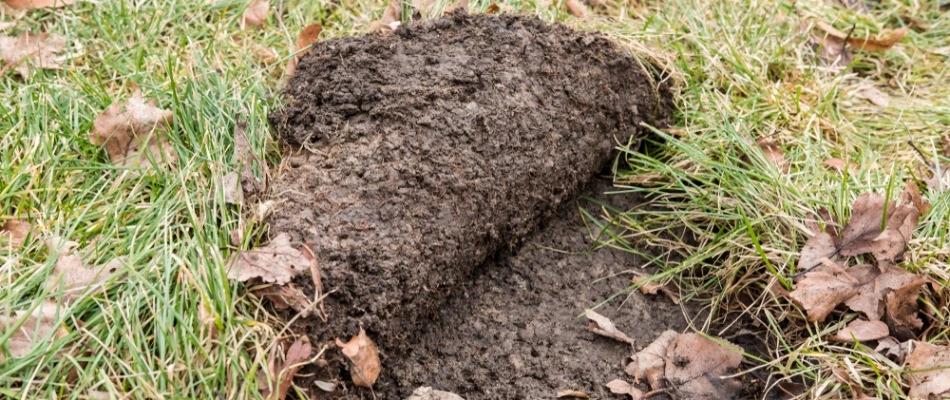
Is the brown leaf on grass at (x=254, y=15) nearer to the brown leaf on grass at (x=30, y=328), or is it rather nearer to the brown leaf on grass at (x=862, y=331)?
the brown leaf on grass at (x=30, y=328)

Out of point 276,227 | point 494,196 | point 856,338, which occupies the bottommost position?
point 856,338

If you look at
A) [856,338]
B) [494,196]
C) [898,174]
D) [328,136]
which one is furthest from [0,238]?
[898,174]

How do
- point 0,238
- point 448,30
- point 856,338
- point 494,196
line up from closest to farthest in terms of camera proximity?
point 0,238 < point 856,338 < point 494,196 < point 448,30

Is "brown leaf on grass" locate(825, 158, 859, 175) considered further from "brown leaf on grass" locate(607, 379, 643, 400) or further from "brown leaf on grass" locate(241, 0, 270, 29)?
"brown leaf on grass" locate(241, 0, 270, 29)

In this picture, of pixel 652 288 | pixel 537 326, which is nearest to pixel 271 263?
pixel 537 326

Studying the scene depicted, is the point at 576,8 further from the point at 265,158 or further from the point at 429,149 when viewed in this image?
the point at 265,158

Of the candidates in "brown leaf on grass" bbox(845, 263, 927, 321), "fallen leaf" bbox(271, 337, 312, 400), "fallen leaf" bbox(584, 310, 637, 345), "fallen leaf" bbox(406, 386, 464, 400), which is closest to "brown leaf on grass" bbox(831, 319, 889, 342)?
"brown leaf on grass" bbox(845, 263, 927, 321)

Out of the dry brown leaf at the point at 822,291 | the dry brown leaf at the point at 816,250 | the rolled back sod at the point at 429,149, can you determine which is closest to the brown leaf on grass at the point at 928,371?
the dry brown leaf at the point at 822,291

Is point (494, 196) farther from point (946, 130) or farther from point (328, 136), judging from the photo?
point (946, 130)
